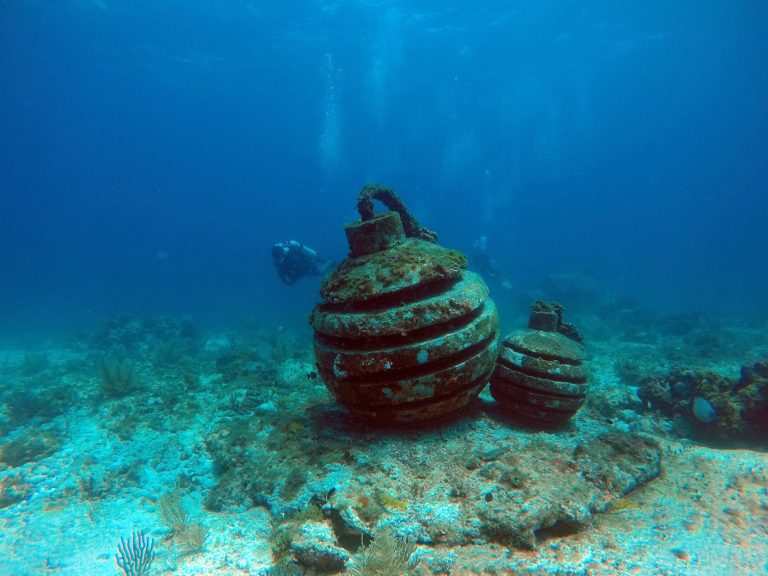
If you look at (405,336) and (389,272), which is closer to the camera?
A: (405,336)

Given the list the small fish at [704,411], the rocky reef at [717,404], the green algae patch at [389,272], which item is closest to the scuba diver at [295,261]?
the green algae patch at [389,272]

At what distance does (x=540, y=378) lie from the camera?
3936mm

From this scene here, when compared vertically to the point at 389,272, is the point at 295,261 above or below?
above

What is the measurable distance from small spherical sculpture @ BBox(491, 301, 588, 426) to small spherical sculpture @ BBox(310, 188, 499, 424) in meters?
0.47

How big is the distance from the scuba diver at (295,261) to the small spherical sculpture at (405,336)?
1260 cm

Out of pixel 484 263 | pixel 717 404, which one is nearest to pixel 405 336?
pixel 717 404

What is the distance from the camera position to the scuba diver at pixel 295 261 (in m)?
15.8

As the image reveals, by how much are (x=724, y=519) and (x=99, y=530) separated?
566 centimetres

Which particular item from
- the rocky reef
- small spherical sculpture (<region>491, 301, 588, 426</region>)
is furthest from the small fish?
small spherical sculpture (<region>491, 301, 588, 426</region>)

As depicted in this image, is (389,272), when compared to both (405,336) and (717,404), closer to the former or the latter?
(405,336)

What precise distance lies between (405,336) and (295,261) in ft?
44.2

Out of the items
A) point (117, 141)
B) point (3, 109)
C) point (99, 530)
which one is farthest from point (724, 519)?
point (117, 141)

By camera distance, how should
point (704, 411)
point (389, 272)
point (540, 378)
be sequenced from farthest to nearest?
point (704, 411) < point (540, 378) < point (389, 272)

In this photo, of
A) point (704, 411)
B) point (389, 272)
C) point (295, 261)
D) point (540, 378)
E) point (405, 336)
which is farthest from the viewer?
point (295, 261)
